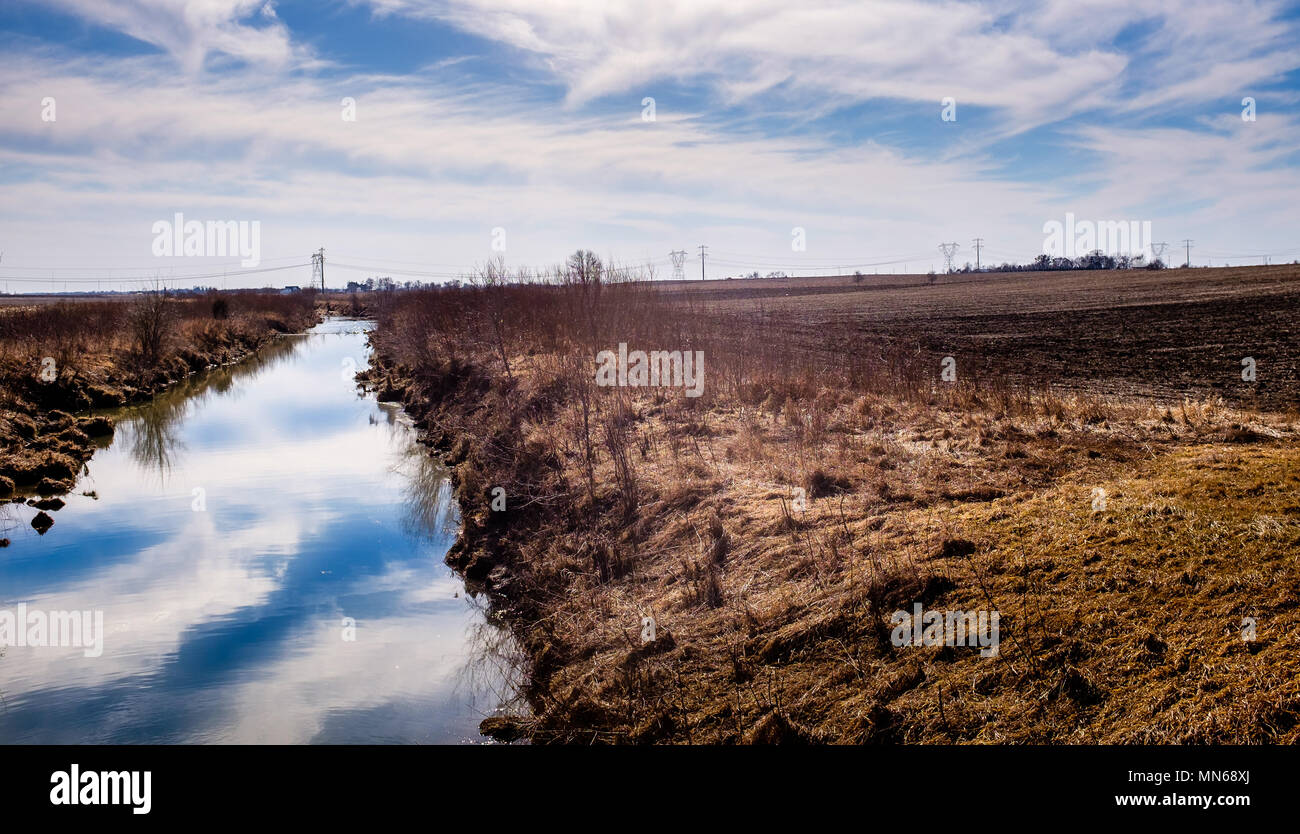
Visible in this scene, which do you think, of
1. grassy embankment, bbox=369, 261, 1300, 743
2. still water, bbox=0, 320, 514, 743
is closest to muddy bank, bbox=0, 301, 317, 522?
still water, bbox=0, 320, 514, 743

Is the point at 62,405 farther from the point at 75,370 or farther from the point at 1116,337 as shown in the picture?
the point at 1116,337

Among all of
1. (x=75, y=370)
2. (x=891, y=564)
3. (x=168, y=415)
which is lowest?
(x=891, y=564)

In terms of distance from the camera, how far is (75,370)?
86.1 ft

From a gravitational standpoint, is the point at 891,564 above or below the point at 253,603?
above

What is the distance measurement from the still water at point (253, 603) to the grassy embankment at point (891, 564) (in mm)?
926

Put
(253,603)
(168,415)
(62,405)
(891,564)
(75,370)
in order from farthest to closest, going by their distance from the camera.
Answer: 1. (168,415)
2. (75,370)
3. (62,405)
4. (253,603)
5. (891,564)

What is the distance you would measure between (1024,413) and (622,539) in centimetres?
666

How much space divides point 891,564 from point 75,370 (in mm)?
28083

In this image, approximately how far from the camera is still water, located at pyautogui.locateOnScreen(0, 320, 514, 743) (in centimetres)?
800

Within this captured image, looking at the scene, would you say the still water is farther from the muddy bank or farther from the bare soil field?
the bare soil field

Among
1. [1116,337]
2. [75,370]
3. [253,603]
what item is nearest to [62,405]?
[75,370]

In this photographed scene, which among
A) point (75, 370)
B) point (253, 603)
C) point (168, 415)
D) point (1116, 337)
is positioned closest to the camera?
point (253, 603)

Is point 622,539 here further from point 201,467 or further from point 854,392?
point 201,467
